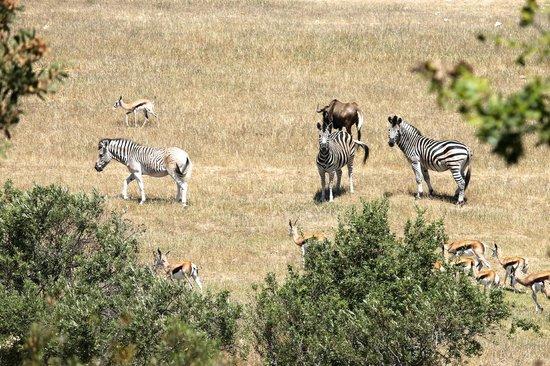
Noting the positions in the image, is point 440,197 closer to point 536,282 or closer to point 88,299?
point 536,282

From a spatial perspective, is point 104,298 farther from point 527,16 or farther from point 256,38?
point 256,38

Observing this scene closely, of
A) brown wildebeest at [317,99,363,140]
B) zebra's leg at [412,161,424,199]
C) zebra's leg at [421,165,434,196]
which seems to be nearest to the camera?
zebra's leg at [412,161,424,199]

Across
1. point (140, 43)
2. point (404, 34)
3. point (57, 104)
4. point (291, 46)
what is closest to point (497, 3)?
point (404, 34)

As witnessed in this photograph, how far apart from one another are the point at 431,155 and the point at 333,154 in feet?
9.40

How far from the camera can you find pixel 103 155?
101 feet

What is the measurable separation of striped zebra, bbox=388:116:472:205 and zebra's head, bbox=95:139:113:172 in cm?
801

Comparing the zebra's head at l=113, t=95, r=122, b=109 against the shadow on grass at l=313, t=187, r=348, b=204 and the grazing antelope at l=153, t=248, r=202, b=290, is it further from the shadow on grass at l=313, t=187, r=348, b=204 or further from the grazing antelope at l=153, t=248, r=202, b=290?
the grazing antelope at l=153, t=248, r=202, b=290

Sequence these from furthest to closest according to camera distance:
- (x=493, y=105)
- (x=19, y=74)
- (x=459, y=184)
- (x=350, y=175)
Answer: (x=350, y=175) → (x=459, y=184) → (x=19, y=74) → (x=493, y=105)

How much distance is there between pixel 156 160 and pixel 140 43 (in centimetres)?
1922

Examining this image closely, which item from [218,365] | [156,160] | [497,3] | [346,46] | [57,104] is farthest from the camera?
[497,3]

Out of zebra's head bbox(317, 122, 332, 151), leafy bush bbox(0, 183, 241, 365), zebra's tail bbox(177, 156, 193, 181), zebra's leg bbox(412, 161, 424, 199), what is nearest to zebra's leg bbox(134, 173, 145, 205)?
zebra's tail bbox(177, 156, 193, 181)

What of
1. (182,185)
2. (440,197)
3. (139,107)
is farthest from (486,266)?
(139,107)

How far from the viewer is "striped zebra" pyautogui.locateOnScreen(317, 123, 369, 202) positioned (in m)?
29.5

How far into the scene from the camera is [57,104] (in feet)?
132
